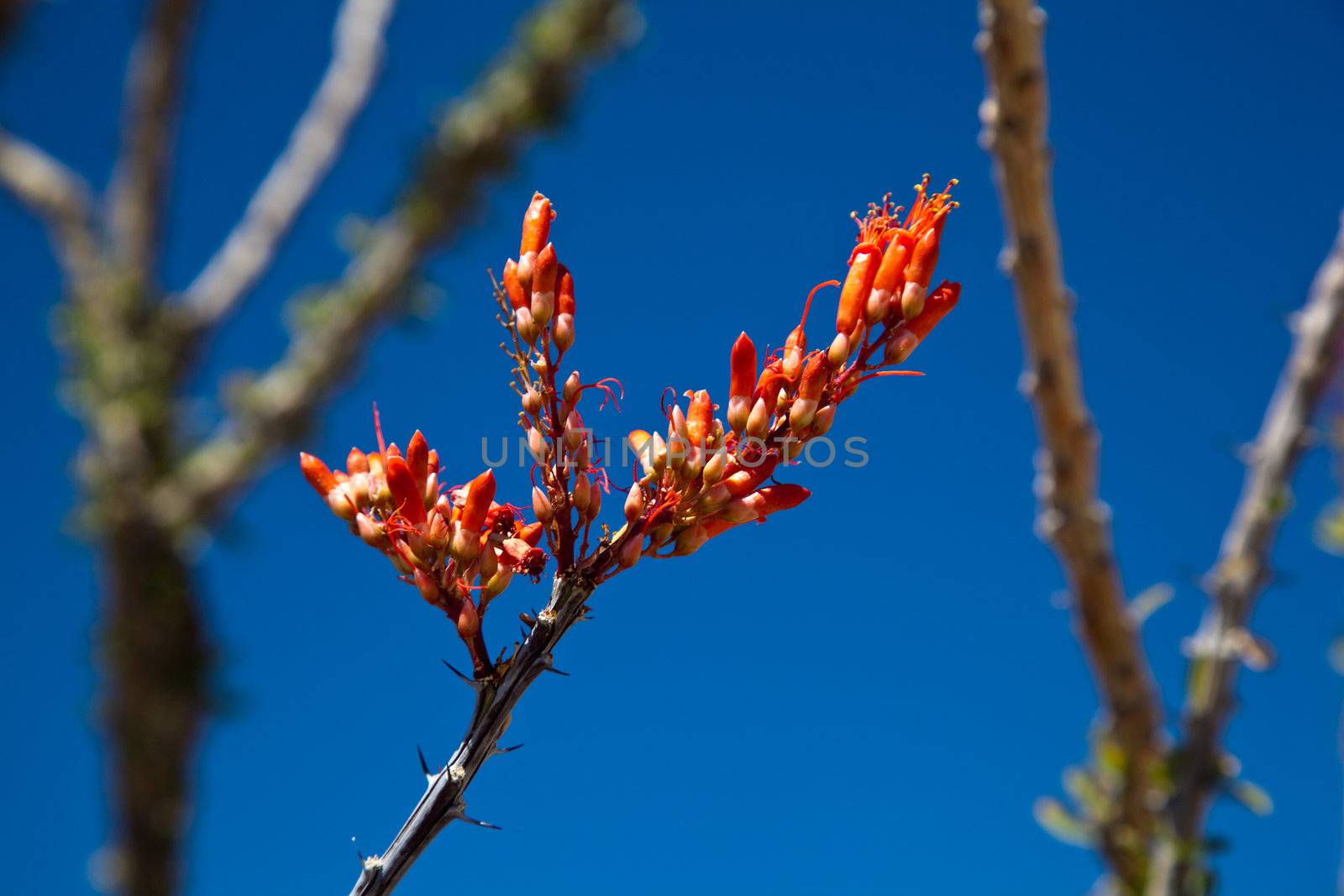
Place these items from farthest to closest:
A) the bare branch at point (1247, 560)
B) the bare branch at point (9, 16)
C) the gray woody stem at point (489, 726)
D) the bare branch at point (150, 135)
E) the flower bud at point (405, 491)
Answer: the flower bud at point (405, 491)
the gray woody stem at point (489, 726)
the bare branch at point (9, 16)
the bare branch at point (150, 135)
the bare branch at point (1247, 560)

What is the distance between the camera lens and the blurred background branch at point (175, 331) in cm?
91

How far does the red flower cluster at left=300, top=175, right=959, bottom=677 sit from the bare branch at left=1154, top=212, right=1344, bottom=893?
1077 millimetres

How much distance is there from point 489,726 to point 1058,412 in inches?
49.3

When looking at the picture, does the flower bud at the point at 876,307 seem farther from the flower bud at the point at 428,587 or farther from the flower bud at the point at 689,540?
the flower bud at the point at 428,587

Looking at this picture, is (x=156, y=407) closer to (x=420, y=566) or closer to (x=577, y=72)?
(x=577, y=72)

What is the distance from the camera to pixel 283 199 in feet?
4.23

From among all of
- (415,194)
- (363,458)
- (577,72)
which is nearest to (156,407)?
(415,194)

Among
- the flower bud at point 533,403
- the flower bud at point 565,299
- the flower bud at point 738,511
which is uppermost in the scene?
the flower bud at point 565,299

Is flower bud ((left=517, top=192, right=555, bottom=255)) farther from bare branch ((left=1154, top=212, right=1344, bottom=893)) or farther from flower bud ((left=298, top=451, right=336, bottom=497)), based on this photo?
bare branch ((left=1154, top=212, right=1344, bottom=893))

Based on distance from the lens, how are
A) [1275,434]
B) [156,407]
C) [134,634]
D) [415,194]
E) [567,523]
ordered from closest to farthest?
[1275,434] < [134,634] < [156,407] < [415,194] < [567,523]

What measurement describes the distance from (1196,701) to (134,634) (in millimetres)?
791

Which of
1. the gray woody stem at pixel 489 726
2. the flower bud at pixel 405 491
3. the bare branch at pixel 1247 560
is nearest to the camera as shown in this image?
the bare branch at pixel 1247 560

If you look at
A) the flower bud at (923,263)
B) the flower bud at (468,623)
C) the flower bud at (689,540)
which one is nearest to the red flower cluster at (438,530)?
the flower bud at (468,623)

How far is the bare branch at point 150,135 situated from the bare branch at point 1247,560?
0.93 metres
